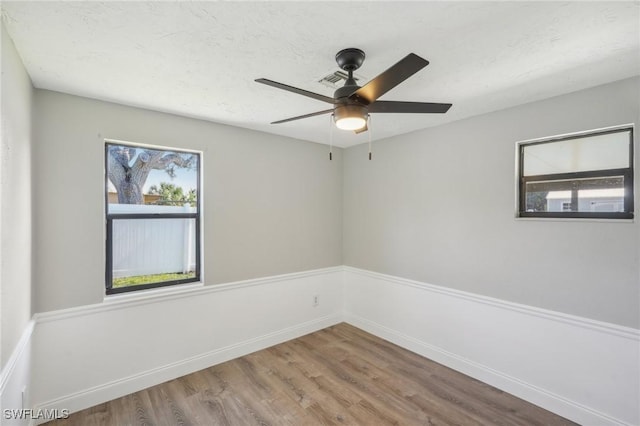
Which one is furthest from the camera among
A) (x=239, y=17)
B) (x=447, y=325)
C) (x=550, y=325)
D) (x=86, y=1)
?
(x=447, y=325)

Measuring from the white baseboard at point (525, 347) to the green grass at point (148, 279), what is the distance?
7.84 feet

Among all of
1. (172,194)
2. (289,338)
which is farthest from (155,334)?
(289,338)

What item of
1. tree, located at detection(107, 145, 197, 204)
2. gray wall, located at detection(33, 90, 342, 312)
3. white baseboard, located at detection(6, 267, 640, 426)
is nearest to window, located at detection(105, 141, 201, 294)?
tree, located at detection(107, 145, 197, 204)

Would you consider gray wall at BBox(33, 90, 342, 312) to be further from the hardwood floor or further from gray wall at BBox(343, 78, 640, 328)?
the hardwood floor

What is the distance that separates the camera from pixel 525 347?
2568 mm

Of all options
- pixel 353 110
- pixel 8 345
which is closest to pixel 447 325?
pixel 353 110

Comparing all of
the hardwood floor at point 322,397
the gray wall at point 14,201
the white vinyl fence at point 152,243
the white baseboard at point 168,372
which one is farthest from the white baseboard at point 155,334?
the gray wall at point 14,201

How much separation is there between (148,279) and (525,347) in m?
3.53

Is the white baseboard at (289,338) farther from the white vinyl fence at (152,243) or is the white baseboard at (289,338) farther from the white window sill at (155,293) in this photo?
the white vinyl fence at (152,243)

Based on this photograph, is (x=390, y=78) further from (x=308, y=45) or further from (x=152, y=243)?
(x=152, y=243)

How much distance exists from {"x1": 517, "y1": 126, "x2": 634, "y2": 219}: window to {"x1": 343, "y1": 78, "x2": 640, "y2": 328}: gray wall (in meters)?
0.10

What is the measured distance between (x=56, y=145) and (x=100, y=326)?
154 cm

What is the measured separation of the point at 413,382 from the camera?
2.80 metres

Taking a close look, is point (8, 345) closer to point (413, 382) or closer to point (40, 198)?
point (40, 198)
